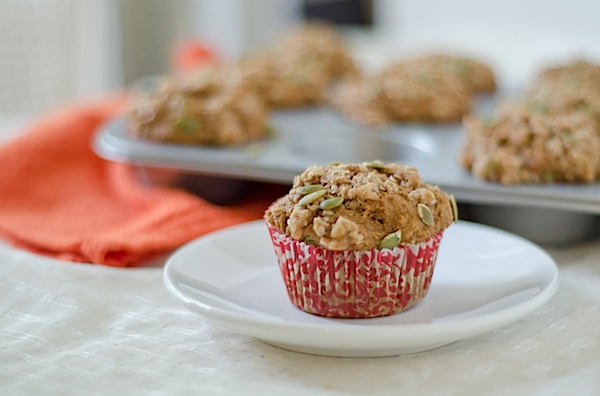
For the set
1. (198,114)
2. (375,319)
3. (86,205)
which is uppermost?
(198,114)

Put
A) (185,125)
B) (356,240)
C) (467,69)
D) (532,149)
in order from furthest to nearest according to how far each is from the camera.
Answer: (467,69)
(185,125)
(532,149)
(356,240)

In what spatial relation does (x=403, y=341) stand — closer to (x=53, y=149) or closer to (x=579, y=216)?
(x=579, y=216)

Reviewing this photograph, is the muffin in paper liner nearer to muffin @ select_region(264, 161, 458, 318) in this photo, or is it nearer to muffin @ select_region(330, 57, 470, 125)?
muffin @ select_region(264, 161, 458, 318)

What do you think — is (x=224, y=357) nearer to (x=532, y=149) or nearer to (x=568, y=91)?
(x=532, y=149)

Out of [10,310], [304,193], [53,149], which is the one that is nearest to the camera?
[304,193]

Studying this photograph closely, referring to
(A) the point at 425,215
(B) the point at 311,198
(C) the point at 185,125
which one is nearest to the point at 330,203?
(B) the point at 311,198

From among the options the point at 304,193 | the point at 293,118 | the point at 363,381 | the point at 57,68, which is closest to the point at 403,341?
the point at 363,381

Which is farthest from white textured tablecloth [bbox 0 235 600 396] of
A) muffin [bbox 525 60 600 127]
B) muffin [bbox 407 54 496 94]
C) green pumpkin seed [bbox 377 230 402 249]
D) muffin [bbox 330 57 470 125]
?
muffin [bbox 407 54 496 94]
